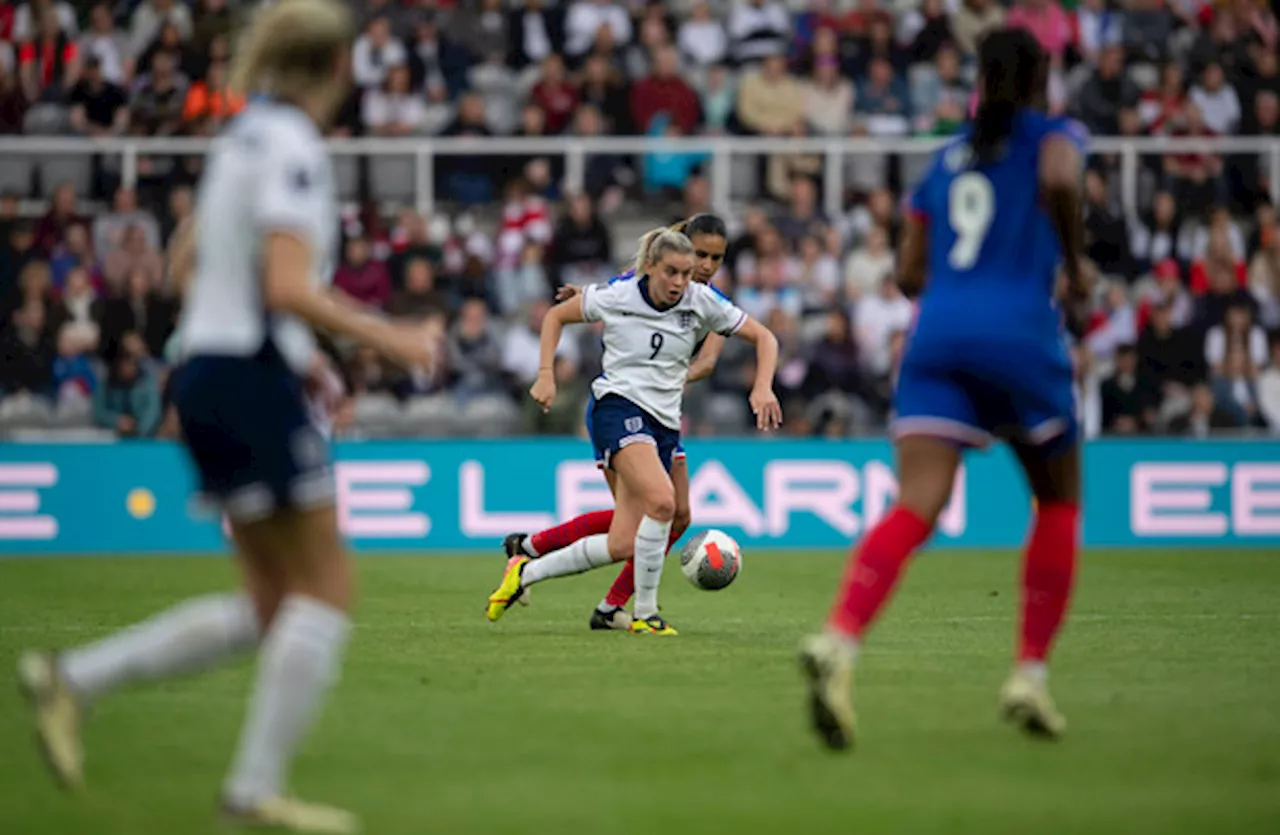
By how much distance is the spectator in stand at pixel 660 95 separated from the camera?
23.2m

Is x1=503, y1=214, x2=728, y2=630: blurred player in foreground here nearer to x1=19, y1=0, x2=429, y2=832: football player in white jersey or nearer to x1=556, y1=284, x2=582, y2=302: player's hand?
x1=556, y1=284, x2=582, y2=302: player's hand

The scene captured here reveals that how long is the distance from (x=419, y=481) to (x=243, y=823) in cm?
1434

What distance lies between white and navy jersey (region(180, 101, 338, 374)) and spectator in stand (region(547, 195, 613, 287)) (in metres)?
→ 16.2

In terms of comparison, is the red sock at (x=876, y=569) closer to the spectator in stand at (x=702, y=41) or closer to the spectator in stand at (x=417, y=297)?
the spectator in stand at (x=417, y=297)

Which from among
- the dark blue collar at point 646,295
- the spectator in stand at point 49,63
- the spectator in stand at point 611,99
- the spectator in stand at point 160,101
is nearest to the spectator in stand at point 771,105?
the spectator in stand at point 611,99

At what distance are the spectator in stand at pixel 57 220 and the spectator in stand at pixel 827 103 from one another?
26.0 ft

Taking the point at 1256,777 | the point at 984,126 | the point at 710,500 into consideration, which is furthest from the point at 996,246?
→ the point at 710,500

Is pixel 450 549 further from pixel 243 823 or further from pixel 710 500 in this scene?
pixel 243 823

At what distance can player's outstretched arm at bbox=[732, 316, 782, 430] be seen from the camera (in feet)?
37.1

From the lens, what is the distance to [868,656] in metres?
10.3

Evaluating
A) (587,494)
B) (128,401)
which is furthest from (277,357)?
(128,401)

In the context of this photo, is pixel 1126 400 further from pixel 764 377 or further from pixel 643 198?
pixel 764 377

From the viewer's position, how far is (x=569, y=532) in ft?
40.2

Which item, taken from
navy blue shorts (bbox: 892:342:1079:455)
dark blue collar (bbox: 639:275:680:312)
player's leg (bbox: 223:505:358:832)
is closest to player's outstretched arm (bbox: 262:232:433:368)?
player's leg (bbox: 223:505:358:832)
